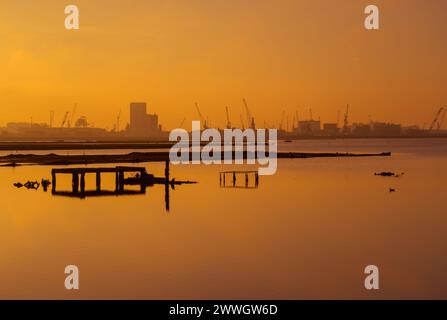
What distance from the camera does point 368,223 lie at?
1315 inches

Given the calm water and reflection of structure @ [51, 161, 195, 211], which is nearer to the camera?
the calm water

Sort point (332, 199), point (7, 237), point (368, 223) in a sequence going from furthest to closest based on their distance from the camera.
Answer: point (332, 199)
point (368, 223)
point (7, 237)

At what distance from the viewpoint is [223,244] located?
89.2 feet

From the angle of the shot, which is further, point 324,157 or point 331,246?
point 324,157

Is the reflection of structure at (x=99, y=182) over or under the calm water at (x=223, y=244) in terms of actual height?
over

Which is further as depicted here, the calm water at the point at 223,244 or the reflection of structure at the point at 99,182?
the reflection of structure at the point at 99,182

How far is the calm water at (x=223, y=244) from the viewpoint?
20266 mm

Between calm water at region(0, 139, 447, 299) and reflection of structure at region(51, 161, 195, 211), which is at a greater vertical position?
reflection of structure at region(51, 161, 195, 211)

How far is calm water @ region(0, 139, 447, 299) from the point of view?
20.3 metres

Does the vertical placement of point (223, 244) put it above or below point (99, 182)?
below

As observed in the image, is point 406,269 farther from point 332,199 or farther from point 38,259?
point 332,199

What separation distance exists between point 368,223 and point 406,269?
10.8 metres

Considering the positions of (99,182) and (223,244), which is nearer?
(223,244)
